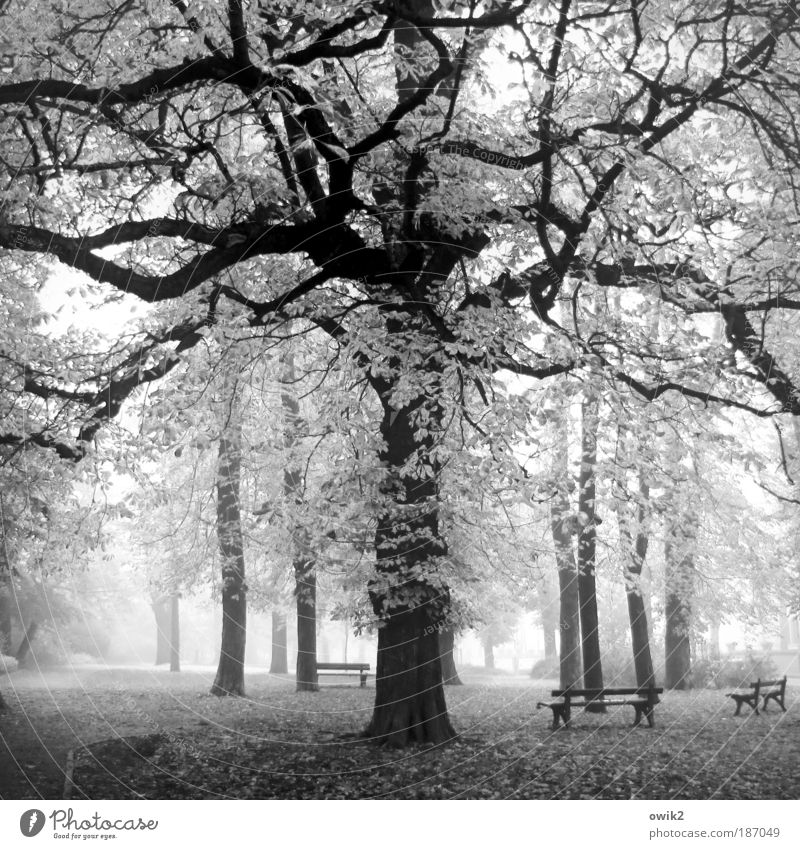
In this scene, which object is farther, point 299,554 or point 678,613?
point 678,613

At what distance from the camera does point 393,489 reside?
778cm

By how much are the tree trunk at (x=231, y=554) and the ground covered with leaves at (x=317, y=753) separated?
0.70 meters

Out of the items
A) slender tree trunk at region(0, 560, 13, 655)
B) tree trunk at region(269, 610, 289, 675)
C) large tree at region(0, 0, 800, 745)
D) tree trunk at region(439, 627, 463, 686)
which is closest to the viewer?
slender tree trunk at region(0, 560, 13, 655)

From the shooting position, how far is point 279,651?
14422mm

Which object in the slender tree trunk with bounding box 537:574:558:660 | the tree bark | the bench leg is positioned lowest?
the bench leg

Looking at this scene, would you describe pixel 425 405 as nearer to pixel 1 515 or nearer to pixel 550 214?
pixel 550 214

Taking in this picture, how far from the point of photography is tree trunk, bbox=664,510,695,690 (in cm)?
1170

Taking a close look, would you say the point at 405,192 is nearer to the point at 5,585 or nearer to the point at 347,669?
the point at 5,585

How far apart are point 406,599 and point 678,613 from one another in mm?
6581

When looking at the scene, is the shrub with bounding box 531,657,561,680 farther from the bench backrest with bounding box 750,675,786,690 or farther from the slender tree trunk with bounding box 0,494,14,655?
the slender tree trunk with bounding box 0,494,14,655

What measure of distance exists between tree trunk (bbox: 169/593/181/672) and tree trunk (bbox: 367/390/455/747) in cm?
203

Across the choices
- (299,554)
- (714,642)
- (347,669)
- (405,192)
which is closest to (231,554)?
(299,554)

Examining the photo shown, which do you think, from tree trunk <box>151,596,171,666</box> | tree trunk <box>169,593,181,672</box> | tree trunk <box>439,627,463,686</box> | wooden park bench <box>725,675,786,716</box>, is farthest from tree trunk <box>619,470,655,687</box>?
tree trunk <box>151,596,171,666</box>

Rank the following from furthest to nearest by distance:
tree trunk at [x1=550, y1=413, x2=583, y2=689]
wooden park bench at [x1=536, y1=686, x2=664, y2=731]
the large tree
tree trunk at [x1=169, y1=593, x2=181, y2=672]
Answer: tree trunk at [x1=550, y1=413, x2=583, y2=689] < wooden park bench at [x1=536, y1=686, x2=664, y2=731] < tree trunk at [x1=169, y1=593, x2=181, y2=672] < the large tree
